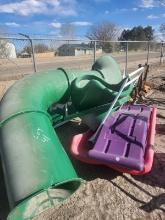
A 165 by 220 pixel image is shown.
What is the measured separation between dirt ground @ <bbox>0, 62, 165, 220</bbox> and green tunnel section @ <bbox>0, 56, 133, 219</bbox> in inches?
8.7

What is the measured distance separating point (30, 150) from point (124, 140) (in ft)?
4.97

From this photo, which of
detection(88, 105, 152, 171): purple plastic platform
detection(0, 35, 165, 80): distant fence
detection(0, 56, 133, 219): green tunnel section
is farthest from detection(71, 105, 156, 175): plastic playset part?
detection(0, 35, 165, 80): distant fence

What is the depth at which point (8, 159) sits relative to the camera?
2828 mm

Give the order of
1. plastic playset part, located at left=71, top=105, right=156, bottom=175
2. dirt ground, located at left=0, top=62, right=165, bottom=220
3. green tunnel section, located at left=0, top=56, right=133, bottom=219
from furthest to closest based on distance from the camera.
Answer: plastic playset part, located at left=71, top=105, right=156, bottom=175
dirt ground, located at left=0, top=62, right=165, bottom=220
green tunnel section, located at left=0, top=56, right=133, bottom=219

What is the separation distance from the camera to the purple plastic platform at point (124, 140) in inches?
137

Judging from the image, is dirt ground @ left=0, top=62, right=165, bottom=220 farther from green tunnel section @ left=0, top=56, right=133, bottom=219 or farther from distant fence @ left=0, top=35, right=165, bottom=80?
distant fence @ left=0, top=35, right=165, bottom=80

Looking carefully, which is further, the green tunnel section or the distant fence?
the distant fence

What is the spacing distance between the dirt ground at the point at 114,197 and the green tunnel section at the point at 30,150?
0.22 m

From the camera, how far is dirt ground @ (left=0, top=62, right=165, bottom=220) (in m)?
3.04

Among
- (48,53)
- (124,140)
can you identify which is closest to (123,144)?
(124,140)

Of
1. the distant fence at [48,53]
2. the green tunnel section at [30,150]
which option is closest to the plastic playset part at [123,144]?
the green tunnel section at [30,150]

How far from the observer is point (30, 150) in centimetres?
286

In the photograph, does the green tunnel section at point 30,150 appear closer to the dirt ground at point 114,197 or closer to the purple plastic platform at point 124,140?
the dirt ground at point 114,197

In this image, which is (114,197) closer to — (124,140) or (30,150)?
(124,140)
